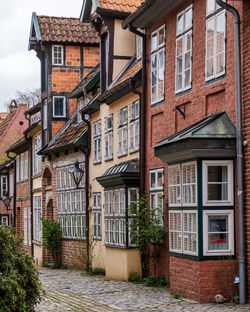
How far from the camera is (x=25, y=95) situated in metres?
60.7

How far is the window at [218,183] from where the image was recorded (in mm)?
13539

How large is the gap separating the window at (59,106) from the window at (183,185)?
15.0m

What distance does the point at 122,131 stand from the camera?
70.1ft

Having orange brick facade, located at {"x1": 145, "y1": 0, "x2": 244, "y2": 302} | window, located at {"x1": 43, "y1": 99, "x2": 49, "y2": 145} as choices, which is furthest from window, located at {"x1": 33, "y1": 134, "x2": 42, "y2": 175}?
orange brick facade, located at {"x1": 145, "y1": 0, "x2": 244, "y2": 302}

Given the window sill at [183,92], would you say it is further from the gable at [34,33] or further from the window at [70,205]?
the gable at [34,33]

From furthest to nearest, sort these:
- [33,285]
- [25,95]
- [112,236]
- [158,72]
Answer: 1. [25,95]
2. [112,236]
3. [158,72]
4. [33,285]

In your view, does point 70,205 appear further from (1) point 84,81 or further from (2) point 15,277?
(2) point 15,277

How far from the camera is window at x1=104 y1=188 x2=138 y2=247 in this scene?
19250 millimetres

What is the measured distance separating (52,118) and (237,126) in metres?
17.3

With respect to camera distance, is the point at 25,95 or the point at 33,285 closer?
the point at 33,285

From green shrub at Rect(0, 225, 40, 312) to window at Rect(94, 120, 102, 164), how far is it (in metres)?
12.8

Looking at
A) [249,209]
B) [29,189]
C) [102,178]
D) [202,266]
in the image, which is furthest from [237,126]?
[29,189]

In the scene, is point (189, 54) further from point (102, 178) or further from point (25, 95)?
point (25, 95)

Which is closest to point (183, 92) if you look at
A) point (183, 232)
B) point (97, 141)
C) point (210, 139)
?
point (210, 139)
